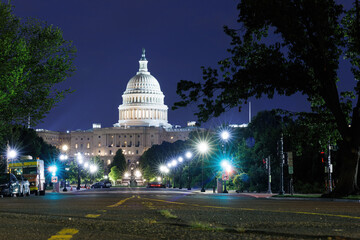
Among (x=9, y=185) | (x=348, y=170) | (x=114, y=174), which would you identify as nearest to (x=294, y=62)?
(x=348, y=170)

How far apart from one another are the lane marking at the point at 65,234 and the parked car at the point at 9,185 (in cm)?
2938

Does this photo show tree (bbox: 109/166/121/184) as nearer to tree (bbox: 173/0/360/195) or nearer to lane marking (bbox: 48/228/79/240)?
tree (bbox: 173/0/360/195)

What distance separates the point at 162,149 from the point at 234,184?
133287 mm

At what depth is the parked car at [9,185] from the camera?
3778 centimetres

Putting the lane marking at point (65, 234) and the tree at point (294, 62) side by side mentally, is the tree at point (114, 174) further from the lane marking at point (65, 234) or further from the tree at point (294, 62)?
the lane marking at point (65, 234)

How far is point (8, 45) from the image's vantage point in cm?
2873

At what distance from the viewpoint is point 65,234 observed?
8828 mm

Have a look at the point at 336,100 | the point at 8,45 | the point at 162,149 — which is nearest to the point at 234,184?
the point at 336,100

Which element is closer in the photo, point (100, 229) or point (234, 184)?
point (100, 229)

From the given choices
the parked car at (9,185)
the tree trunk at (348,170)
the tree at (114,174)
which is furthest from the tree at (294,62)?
the tree at (114,174)

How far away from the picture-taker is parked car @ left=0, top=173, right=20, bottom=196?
37.8 meters

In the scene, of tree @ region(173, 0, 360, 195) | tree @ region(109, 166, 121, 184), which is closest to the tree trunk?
tree @ region(173, 0, 360, 195)

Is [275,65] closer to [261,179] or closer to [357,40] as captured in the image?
[357,40]

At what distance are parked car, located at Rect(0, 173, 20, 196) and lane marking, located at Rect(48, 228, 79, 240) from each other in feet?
96.4
